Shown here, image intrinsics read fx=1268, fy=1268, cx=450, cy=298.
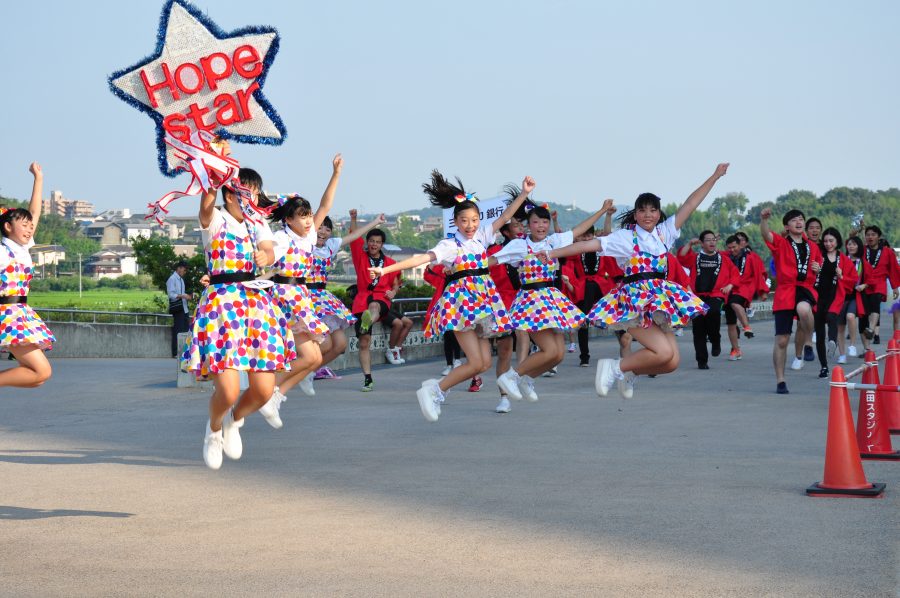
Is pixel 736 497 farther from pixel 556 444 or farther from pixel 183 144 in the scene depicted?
pixel 183 144

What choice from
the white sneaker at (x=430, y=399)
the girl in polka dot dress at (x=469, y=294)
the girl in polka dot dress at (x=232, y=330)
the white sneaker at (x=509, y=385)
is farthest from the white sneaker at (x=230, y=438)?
the white sneaker at (x=509, y=385)

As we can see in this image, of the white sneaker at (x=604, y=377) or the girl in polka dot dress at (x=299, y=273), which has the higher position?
the girl in polka dot dress at (x=299, y=273)

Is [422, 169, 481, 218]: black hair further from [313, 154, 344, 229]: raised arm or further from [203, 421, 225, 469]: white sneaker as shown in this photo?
[203, 421, 225, 469]: white sneaker

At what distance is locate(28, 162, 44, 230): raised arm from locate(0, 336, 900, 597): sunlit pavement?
1.80 metres

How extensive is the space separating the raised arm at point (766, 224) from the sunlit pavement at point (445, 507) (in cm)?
197

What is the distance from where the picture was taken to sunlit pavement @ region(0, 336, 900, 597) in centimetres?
530

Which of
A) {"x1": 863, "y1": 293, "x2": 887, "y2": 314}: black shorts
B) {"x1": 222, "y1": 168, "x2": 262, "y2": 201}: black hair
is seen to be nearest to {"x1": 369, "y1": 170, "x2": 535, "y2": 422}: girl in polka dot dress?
{"x1": 222, "y1": 168, "x2": 262, "y2": 201}: black hair

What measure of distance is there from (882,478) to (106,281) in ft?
247

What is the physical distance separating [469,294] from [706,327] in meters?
8.55

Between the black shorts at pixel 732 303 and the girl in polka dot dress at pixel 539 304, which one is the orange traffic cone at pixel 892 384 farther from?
→ the black shorts at pixel 732 303

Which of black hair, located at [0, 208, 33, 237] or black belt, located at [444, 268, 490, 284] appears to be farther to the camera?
black belt, located at [444, 268, 490, 284]

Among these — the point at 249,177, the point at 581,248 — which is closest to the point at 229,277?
the point at 249,177

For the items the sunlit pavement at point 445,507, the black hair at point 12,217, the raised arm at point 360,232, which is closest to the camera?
the sunlit pavement at point 445,507

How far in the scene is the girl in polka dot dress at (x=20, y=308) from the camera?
934 centimetres
